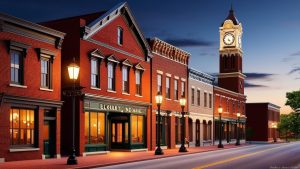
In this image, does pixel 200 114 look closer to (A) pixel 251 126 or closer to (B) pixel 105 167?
(B) pixel 105 167

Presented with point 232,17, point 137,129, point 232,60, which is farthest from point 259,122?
point 137,129

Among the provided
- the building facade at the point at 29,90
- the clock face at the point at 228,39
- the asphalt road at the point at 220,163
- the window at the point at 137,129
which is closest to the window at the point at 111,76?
the window at the point at 137,129

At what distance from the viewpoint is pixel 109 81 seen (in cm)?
3747

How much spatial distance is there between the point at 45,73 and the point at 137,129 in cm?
1336

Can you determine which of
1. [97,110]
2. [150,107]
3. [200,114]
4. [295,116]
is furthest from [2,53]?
[295,116]

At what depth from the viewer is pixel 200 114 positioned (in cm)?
5797

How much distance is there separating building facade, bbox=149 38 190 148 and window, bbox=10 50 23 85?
17955mm

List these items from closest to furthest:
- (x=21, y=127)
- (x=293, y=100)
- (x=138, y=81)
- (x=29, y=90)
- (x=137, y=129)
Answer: (x=21, y=127) → (x=29, y=90) → (x=137, y=129) → (x=138, y=81) → (x=293, y=100)

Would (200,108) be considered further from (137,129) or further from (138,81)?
(137,129)

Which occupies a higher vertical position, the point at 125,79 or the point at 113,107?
the point at 125,79

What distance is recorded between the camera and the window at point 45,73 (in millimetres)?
30094

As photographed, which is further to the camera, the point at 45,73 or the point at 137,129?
the point at 137,129

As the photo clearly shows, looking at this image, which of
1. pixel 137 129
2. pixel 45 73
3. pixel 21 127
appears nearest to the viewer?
pixel 21 127

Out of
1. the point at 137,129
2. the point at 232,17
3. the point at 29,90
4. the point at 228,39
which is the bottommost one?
the point at 137,129
